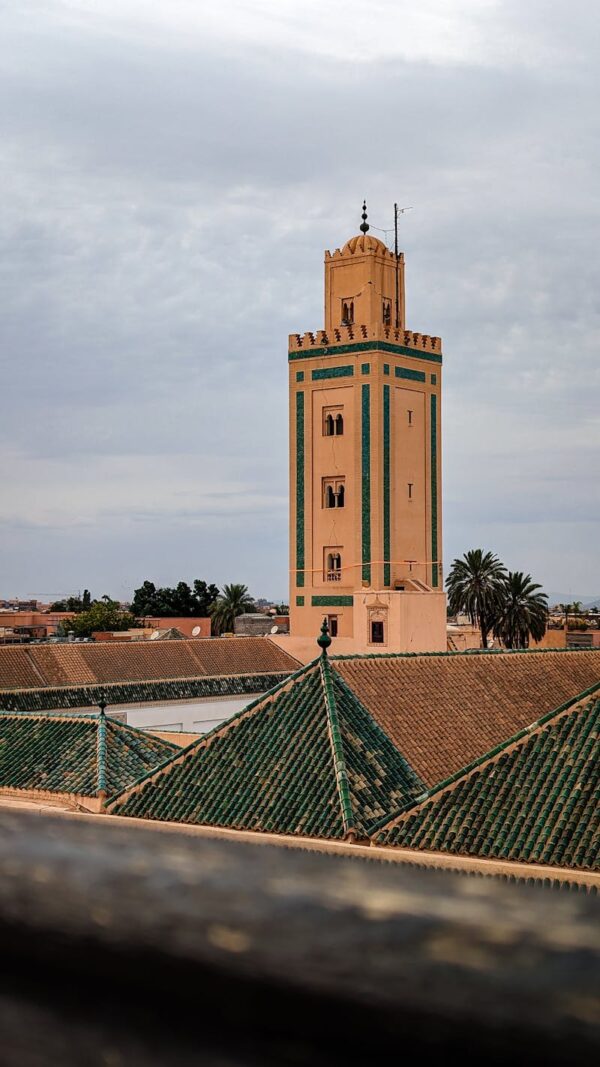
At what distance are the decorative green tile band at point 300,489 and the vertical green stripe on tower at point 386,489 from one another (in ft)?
7.16

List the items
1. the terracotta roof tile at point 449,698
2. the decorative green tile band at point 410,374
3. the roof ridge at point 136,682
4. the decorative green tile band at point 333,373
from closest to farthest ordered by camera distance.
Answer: the terracotta roof tile at point 449,698 < the roof ridge at point 136,682 < the decorative green tile band at point 333,373 < the decorative green tile band at point 410,374

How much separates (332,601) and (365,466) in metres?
3.32

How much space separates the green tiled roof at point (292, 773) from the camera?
12.0 metres

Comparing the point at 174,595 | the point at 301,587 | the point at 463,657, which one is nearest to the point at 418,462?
the point at 301,587

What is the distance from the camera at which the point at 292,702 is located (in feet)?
45.1

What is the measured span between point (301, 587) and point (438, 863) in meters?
23.2

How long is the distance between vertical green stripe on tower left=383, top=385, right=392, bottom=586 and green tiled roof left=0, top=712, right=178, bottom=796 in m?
15.7

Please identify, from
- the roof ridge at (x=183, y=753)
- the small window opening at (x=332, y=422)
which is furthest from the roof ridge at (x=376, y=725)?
the small window opening at (x=332, y=422)

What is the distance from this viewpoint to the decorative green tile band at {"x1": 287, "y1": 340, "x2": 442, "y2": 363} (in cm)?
3164

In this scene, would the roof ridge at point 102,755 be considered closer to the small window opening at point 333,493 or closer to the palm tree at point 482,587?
the small window opening at point 333,493

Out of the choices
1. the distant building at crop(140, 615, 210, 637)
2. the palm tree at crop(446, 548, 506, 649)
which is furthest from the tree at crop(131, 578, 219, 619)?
the palm tree at crop(446, 548, 506, 649)

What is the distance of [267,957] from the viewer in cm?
1092

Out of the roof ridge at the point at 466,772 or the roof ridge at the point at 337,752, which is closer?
the roof ridge at the point at 466,772

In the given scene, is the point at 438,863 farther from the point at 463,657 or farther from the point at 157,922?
the point at 463,657
